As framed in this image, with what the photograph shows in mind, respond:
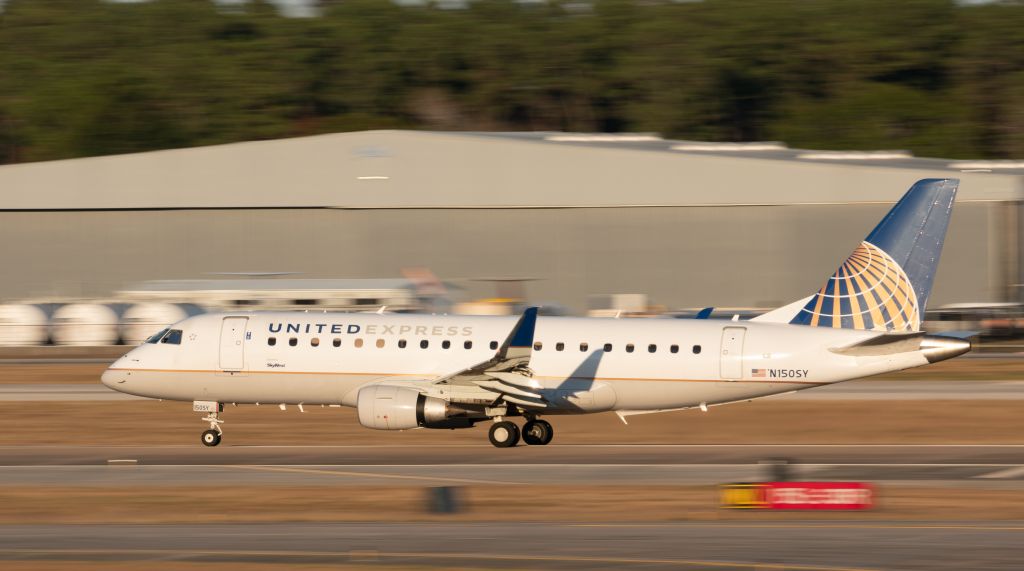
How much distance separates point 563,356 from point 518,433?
2.25 metres

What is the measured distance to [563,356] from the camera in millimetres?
33344

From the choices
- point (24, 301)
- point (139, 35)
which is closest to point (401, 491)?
point (24, 301)

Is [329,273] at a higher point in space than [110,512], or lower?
higher

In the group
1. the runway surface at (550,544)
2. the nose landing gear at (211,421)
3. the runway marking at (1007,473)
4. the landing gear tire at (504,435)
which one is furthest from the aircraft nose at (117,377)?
the runway marking at (1007,473)

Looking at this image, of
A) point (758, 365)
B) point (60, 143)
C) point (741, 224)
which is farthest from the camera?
point (60, 143)

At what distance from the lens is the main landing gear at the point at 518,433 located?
1294 inches

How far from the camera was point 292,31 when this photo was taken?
121000mm

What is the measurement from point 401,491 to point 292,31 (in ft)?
329

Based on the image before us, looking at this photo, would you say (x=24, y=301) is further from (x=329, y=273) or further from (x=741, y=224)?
(x=741, y=224)

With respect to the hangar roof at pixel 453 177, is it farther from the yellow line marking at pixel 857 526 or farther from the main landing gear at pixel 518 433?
the yellow line marking at pixel 857 526

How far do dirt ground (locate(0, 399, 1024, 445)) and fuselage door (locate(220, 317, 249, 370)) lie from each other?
2133mm

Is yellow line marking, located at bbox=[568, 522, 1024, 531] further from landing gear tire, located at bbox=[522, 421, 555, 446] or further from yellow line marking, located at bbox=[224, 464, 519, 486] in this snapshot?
landing gear tire, located at bbox=[522, 421, 555, 446]

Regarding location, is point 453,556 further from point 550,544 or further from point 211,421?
point 211,421

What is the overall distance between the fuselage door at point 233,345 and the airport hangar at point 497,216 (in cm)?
3441
